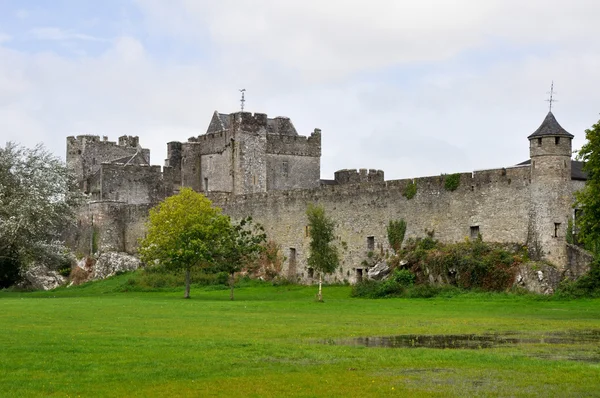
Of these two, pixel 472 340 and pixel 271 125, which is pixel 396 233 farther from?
pixel 472 340

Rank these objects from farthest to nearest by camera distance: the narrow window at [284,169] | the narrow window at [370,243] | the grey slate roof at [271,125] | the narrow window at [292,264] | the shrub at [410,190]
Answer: the grey slate roof at [271,125], the narrow window at [284,169], the narrow window at [292,264], the narrow window at [370,243], the shrub at [410,190]

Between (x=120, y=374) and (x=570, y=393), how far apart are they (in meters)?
8.42

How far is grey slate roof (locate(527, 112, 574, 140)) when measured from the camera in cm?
4809

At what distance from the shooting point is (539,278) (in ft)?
155

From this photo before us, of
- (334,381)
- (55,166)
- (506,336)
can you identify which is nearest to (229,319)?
(506,336)

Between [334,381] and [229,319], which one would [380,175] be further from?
[334,381]

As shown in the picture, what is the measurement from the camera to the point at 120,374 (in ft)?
65.6

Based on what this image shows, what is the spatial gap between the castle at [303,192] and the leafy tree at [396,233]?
343mm

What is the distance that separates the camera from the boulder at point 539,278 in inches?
1850

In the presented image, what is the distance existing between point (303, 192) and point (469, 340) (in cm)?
3632

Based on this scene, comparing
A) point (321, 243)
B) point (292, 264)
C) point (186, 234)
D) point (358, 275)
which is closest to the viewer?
point (186, 234)

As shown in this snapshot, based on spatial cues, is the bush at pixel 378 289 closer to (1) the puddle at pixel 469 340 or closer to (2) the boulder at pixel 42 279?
(1) the puddle at pixel 469 340

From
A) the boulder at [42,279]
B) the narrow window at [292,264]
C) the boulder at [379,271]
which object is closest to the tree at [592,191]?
the boulder at [379,271]

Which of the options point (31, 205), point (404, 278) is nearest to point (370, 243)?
point (404, 278)
